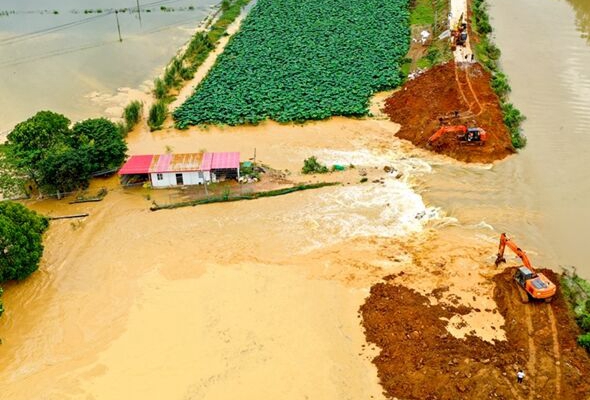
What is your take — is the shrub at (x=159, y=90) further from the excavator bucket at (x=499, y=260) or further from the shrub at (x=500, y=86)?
the excavator bucket at (x=499, y=260)

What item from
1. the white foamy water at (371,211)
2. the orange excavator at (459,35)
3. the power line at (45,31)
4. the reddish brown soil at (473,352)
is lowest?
the reddish brown soil at (473,352)

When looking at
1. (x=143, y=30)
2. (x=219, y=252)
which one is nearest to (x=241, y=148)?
(x=219, y=252)

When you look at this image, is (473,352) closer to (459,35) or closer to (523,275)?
(523,275)

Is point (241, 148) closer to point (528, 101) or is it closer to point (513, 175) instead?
point (513, 175)

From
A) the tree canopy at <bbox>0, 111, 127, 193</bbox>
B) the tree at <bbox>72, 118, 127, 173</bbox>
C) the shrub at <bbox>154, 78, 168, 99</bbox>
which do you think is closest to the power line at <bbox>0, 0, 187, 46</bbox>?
the shrub at <bbox>154, 78, 168, 99</bbox>

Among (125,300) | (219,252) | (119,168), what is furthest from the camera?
(119,168)

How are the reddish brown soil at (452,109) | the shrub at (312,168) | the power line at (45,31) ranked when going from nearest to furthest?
the shrub at (312,168) → the reddish brown soil at (452,109) → the power line at (45,31)

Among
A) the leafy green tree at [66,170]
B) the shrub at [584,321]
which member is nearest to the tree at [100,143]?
the leafy green tree at [66,170]
